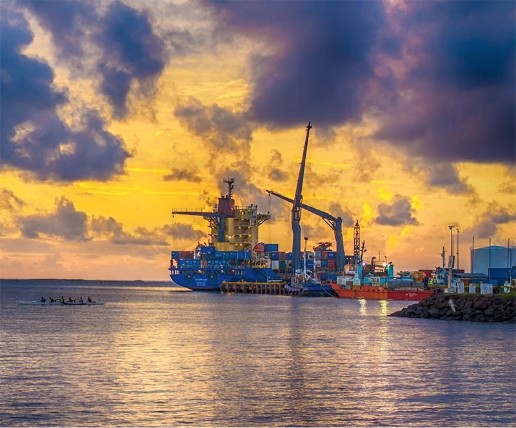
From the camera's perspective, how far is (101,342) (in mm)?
60469

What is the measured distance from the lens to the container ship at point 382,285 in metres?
154

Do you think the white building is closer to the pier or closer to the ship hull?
the ship hull

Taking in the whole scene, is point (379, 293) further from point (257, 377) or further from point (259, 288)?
point (257, 377)

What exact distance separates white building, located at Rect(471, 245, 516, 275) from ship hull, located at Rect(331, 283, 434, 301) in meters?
9.82

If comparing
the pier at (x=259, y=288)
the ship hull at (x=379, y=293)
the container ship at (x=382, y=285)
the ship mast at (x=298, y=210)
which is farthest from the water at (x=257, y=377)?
the pier at (x=259, y=288)

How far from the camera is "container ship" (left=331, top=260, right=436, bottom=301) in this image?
153750 mm

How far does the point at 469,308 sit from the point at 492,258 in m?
67.7

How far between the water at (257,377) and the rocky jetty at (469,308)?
858 cm

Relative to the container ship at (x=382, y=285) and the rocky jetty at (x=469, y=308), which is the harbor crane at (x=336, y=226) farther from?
the rocky jetty at (x=469, y=308)

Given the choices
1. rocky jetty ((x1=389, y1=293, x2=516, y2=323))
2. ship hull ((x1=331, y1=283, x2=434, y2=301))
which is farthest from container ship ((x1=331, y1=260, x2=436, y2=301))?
rocky jetty ((x1=389, y1=293, x2=516, y2=323))

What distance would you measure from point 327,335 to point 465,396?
32.4 meters

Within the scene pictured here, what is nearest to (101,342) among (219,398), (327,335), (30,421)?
(327,335)

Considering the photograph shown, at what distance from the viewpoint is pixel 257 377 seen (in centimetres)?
4206

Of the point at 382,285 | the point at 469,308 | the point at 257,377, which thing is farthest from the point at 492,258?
the point at 257,377
